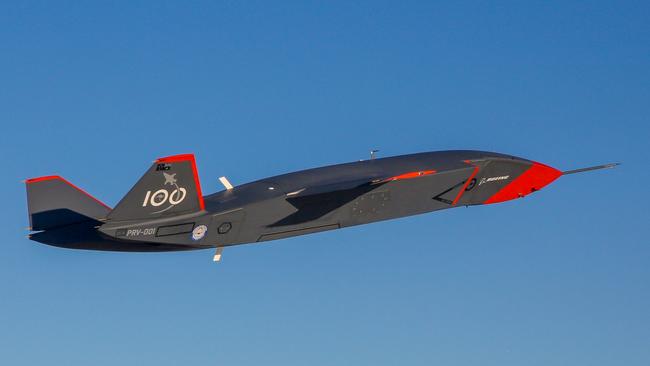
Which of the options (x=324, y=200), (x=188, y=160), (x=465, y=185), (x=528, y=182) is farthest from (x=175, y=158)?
(x=528, y=182)

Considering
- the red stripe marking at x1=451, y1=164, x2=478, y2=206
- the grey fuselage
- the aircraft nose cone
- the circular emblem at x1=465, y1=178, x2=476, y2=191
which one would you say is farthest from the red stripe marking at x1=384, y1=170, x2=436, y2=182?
the aircraft nose cone

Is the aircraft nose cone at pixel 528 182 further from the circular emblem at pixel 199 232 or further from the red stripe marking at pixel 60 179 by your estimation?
the red stripe marking at pixel 60 179

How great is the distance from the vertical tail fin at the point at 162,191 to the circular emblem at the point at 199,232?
3.39 ft

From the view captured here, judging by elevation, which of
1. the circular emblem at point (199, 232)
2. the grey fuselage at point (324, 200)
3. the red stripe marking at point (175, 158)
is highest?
the red stripe marking at point (175, 158)

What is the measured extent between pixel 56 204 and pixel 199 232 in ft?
17.5

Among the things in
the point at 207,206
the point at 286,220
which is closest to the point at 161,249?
the point at 207,206

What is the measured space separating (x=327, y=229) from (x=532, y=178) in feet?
38.5

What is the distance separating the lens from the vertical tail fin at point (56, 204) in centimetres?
4156

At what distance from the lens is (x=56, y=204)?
41.8m

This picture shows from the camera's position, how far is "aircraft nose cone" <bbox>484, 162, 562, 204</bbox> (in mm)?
52594

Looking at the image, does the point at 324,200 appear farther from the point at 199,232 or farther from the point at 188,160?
the point at 188,160

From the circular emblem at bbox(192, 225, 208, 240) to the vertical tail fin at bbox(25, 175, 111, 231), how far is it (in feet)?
11.1

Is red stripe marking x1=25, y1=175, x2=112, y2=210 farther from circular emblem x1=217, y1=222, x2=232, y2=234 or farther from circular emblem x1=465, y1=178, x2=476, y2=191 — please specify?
circular emblem x1=465, y1=178, x2=476, y2=191

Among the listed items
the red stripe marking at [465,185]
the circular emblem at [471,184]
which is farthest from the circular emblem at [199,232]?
the circular emblem at [471,184]
